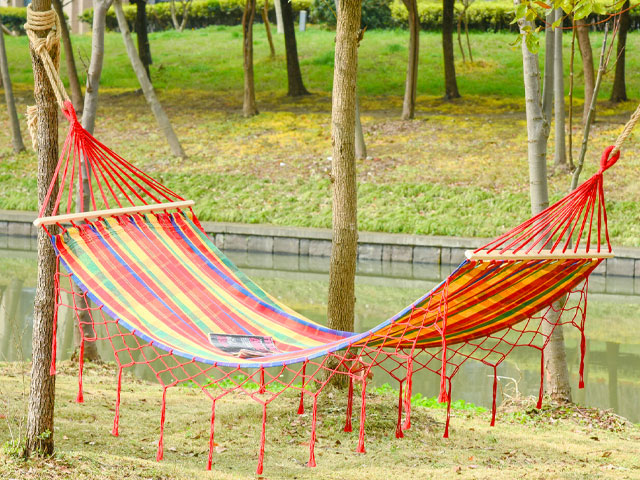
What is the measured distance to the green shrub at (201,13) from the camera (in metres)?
24.7

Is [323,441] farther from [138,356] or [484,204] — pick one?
[484,204]

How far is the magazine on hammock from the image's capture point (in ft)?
10.8

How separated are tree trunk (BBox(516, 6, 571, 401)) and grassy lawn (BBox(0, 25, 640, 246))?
10.4 ft

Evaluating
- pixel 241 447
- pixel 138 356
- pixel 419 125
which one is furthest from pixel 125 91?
pixel 241 447

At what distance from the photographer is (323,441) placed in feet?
12.7

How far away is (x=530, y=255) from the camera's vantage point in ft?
9.95

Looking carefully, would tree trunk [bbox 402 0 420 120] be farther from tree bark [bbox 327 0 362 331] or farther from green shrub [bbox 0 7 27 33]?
green shrub [bbox 0 7 27 33]

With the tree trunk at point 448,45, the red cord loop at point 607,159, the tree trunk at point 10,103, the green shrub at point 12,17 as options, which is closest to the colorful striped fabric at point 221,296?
the red cord loop at point 607,159

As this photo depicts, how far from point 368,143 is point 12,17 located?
16420mm

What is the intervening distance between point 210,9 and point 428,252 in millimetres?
17859

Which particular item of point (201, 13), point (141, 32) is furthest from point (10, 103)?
point (201, 13)

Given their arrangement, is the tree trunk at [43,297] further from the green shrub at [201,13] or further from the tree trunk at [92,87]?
the green shrub at [201,13]

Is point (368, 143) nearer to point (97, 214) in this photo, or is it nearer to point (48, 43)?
point (97, 214)

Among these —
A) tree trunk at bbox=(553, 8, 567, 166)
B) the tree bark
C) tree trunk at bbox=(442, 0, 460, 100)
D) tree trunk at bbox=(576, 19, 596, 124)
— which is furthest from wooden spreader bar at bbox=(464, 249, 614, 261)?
tree trunk at bbox=(442, 0, 460, 100)
